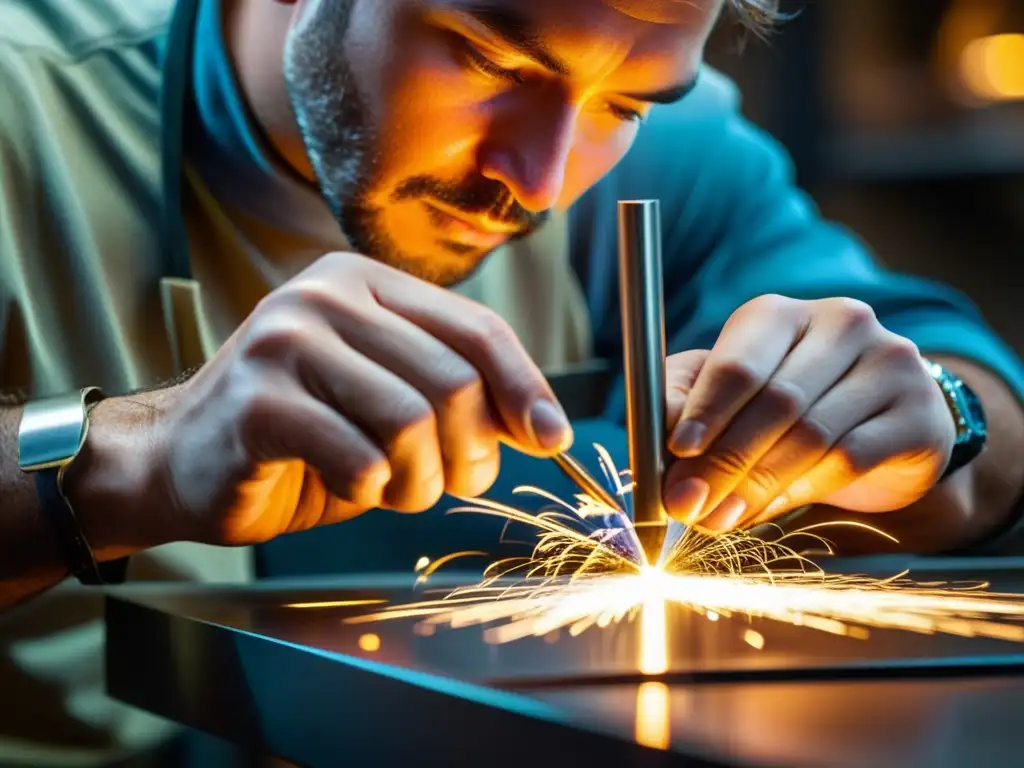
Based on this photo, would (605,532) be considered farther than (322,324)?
Yes

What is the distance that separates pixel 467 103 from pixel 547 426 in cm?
24

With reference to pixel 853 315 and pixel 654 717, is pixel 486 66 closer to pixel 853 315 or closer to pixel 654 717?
pixel 853 315

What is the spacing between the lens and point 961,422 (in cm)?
73

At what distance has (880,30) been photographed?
1.43 m

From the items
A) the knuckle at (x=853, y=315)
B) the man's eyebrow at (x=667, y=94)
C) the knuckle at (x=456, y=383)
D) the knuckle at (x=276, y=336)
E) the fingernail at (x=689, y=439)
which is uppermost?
the man's eyebrow at (x=667, y=94)

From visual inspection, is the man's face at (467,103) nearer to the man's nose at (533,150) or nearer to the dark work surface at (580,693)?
the man's nose at (533,150)

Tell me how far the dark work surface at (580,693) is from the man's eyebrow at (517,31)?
A: 31 cm

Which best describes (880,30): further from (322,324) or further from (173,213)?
(322,324)

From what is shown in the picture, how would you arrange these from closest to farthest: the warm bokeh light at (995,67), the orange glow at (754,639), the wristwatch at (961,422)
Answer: the orange glow at (754,639)
the wristwatch at (961,422)
the warm bokeh light at (995,67)

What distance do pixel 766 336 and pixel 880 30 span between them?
0.95 metres

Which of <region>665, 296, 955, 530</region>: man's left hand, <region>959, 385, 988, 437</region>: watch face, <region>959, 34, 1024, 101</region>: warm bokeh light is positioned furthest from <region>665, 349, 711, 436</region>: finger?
<region>959, 34, 1024, 101</region>: warm bokeh light

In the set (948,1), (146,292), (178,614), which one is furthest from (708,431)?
(948,1)

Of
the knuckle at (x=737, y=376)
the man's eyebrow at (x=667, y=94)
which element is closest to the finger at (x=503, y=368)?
the knuckle at (x=737, y=376)

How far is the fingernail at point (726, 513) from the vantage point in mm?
618
